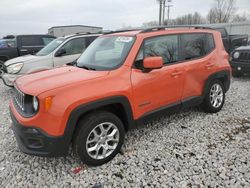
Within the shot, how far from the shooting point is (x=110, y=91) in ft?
9.80

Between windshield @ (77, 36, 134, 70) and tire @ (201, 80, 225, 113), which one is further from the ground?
windshield @ (77, 36, 134, 70)

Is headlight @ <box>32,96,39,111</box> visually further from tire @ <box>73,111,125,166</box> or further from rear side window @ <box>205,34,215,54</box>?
rear side window @ <box>205,34,215,54</box>

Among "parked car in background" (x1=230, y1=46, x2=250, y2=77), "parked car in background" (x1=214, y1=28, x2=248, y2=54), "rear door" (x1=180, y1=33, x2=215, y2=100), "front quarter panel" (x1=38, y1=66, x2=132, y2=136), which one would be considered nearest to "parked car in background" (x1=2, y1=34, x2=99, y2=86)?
"front quarter panel" (x1=38, y1=66, x2=132, y2=136)

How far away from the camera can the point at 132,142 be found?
3.73 m

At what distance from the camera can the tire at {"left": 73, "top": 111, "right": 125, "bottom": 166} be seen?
289 centimetres

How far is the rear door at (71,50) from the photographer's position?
670 centimetres

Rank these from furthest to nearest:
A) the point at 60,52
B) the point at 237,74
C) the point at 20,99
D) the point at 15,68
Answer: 1. the point at 237,74
2. the point at 60,52
3. the point at 15,68
4. the point at 20,99

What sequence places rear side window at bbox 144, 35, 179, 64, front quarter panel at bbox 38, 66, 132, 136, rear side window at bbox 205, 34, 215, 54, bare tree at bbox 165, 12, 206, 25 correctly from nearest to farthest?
front quarter panel at bbox 38, 66, 132, 136 < rear side window at bbox 144, 35, 179, 64 < rear side window at bbox 205, 34, 215, 54 < bare tree at bbox 165, 12, 206, 25

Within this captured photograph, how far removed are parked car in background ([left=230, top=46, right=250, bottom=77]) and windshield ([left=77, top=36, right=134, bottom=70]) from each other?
18.3ft

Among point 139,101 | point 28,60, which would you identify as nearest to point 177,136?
point 139,101

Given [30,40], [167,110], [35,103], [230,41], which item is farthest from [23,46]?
[230,41]

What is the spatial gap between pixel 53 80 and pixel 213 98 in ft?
10.9

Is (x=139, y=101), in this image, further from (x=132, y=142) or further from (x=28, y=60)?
(x=28, y=60)

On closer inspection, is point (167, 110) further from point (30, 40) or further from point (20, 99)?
point (30, 40)
